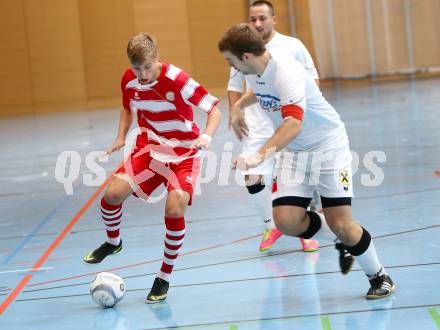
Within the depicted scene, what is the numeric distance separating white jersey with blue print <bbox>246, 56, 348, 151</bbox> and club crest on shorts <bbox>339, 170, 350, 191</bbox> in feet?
0.52

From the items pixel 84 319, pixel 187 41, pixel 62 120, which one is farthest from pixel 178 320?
pixel 187 41

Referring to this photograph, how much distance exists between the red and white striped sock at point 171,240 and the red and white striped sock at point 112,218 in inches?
20.0

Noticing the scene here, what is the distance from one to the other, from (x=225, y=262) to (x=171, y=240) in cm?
105

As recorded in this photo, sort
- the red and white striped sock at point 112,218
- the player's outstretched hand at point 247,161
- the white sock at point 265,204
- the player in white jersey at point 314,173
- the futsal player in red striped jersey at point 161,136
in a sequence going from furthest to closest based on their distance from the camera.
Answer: the white sock at point 265,204, the red and white striped sock at point 112,218, the futsal player in red striped jersey at point 161,136, the player in white jersey at point 314,173, the player's outstretched hand at point 247,161

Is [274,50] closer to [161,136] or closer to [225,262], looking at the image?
[161,136]

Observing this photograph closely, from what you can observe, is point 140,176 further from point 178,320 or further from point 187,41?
point 187,41

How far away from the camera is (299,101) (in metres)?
4.60

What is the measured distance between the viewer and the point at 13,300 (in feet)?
18.9

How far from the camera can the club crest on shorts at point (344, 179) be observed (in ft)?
16.5

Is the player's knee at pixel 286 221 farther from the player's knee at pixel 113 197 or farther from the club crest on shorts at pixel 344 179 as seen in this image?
the player's knee at pixel 113 197

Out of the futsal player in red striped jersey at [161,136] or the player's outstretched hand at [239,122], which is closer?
the player's outstretched hand at [239,122]

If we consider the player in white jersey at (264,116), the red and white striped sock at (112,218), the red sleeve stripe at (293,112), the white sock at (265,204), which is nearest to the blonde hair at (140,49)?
the red and white striped sock at (112,218)

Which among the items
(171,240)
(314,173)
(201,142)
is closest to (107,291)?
(171,240)

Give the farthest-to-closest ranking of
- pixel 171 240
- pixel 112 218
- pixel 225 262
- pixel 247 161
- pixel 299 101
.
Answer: pixel 225 262 < pixel 112 218 < pixel 171 240 < pixel 299 101 < pixel 247 161
